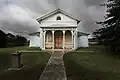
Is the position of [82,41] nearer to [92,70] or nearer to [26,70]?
[92,70]

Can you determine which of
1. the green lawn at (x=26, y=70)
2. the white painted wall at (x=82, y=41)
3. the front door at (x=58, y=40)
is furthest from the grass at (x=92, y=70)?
the white painted wall at (x=82, y=41)

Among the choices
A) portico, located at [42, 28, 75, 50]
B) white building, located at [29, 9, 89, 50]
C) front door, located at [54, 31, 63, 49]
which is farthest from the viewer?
front door, located at [54, 31, 63, 49]

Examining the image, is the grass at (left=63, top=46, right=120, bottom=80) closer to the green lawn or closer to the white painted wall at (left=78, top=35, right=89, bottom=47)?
the green lawn

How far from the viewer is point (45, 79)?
381 inches

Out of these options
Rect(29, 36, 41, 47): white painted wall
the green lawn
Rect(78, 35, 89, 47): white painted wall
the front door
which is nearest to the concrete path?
the green lawn

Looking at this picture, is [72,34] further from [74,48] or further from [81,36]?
[81,36]

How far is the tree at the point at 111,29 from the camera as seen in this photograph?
20.5 m

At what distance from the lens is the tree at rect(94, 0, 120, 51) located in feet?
67.3

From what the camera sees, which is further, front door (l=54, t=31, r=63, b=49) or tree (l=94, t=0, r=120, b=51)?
front door (l=54, t=31, r=63, b=49)

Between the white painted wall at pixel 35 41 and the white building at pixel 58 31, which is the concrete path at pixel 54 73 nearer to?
the white building at pixel 58 31

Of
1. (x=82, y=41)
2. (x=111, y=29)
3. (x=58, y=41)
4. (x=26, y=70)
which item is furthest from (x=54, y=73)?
(x=82, y=41)

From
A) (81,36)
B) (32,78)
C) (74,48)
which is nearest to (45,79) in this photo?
(32,78)

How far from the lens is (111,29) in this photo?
21.2 meters

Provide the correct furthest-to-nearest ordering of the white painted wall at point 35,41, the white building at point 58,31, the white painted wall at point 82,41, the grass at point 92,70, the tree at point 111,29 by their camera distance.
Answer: the white painted wall at point 35,41 < the white painted wall at point 82,41 < the white building at point 58,31 < the tree at point 111,29 < the grass at point 92,70
